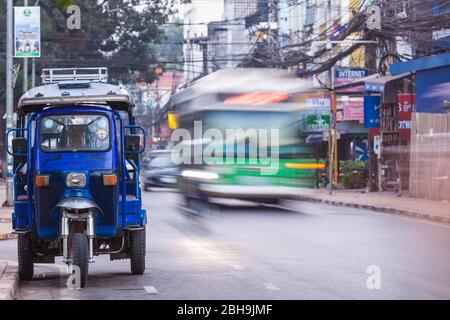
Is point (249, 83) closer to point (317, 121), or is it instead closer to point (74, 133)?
point (74, 133)

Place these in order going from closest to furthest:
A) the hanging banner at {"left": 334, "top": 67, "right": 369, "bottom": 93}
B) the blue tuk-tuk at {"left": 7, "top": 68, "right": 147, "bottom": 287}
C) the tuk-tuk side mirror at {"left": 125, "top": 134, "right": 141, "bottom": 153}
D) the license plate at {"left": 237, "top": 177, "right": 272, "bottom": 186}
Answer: the blue tuk-tuk at {"left": 7, "top": 68, "right": 147, "bottom": 287} < the tuk-tuk side mirror at {"left": 125, "top": 134, "right": 141, "bottom": 153} < the license plate at {"left": 237, "top": 177, "right": 272, "bottom": 186} < the hanging banner at {"left": 334, "top": 67, "right": 369, "bottom": 93}

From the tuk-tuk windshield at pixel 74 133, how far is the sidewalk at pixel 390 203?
13548 mm

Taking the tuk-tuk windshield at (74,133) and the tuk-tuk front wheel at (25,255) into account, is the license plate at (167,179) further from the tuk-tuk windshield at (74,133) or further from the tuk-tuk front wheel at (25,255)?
the tuk-tuk windshield at (74,133)

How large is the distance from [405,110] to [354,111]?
7964 mm

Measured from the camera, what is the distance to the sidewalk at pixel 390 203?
88.5ft

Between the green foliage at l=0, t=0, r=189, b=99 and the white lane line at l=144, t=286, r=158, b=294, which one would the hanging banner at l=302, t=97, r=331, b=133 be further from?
the white lane line at l=144, t=286, r=158, b=294

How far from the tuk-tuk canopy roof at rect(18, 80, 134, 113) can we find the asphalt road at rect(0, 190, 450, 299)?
225 centimetres

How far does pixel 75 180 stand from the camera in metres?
12.2

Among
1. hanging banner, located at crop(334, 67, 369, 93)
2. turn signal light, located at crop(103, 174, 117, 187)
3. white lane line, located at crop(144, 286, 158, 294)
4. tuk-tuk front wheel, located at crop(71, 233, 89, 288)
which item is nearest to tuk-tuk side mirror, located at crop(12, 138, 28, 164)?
turn signal light, located at crop(103, 174, 117, 187)

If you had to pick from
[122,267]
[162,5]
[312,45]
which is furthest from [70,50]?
[122,267]

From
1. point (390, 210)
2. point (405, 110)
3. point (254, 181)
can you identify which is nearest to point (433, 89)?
point (405, 110)

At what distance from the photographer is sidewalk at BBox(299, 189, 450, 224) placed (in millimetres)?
26984

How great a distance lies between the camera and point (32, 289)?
1230 centimetres

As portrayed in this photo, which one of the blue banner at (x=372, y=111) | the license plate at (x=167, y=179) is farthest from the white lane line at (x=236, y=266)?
the license plate at (x=167, y=179)
